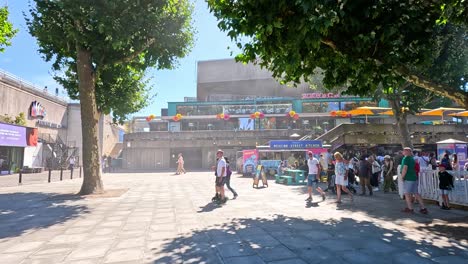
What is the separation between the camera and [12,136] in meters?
24.8

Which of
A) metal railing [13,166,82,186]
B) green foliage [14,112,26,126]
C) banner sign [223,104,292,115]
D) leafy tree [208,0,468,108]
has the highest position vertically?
banner sign [223,104,292,115]

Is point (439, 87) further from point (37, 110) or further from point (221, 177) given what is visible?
point (37, 110)

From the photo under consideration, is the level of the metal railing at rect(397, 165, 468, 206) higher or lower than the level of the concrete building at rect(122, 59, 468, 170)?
lower

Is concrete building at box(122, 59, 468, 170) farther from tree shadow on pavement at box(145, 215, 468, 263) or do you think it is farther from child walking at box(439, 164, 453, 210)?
tree shadow on pavement at box(145, 215, 468, 263)

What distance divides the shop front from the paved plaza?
18.1 metres

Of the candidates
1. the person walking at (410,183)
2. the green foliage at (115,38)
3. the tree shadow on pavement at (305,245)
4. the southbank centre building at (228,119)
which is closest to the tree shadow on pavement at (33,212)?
the tree shadow on pavement at (305,245)

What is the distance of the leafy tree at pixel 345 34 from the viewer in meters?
5.42

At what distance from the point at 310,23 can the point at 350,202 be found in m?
6.94

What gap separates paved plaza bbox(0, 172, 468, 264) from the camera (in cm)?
468

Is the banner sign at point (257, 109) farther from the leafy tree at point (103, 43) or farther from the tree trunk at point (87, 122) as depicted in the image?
the tree trunk at point (87, 122)

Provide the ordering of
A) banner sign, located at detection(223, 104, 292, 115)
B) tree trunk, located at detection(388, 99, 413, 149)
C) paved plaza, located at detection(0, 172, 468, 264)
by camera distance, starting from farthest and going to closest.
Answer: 1. banner sign, located at detection(223, 104, 292, 115)
2. tree trunk, located at detection(388, 99, 413, 149)
3. paved plaza, located at detection(0, 172, 468, 264)

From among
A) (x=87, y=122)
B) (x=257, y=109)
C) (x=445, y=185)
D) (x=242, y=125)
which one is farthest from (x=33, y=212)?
(x=257, y=109)

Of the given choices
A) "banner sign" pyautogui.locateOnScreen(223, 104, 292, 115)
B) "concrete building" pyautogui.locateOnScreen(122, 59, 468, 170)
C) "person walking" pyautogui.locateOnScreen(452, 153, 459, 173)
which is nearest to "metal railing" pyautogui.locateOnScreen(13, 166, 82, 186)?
"concrete building" pyautogui.locateOnScreen(122, 59, 468, 170)

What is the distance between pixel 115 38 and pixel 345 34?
811 centimetres
